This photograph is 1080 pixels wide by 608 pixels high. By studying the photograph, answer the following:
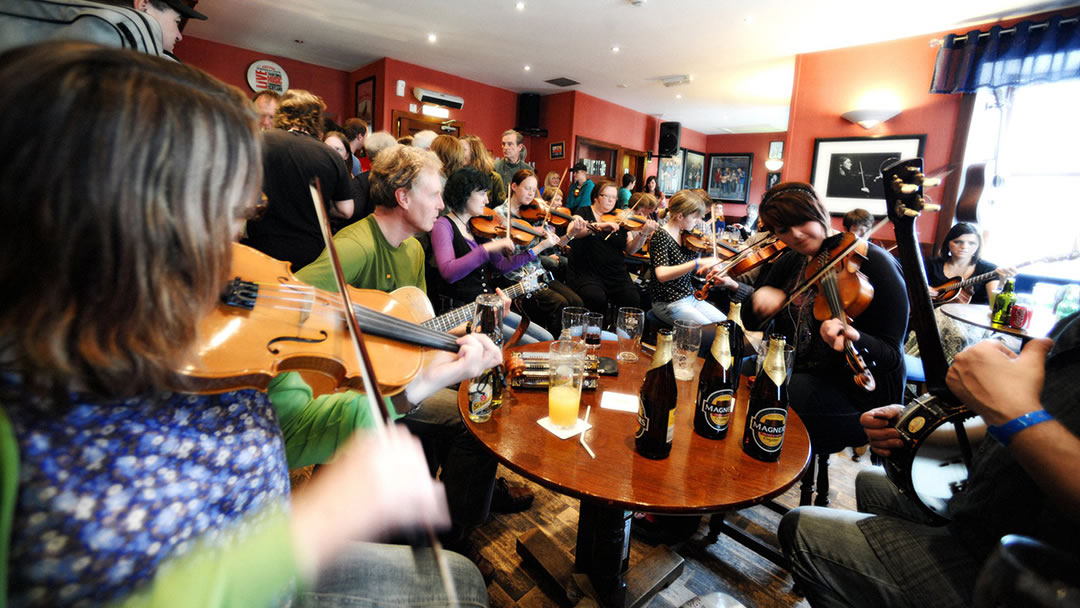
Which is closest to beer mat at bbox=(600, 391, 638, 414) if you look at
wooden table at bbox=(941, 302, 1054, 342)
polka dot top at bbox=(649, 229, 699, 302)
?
polka dot top at bbox=(649, 229, 699, 302)

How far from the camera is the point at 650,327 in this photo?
11.0 ft

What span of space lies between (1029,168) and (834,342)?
459 cm

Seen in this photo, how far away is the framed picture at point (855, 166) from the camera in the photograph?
4900mm

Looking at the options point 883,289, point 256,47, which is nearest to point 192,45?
point 256,47

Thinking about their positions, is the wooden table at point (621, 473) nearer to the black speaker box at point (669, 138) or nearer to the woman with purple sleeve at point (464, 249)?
the woman with purple sleeve at point (464, 249)

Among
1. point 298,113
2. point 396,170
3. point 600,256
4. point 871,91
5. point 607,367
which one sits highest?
point 871,91

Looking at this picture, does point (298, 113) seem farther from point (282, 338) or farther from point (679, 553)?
point (679, 553)

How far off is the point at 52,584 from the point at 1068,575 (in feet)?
3.35

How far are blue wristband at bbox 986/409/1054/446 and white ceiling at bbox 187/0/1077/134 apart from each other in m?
4.68

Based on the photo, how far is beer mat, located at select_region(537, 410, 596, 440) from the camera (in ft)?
4.08

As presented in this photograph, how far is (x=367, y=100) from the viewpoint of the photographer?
747 centimetres

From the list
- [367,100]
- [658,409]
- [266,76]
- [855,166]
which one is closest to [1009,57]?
[855,166]

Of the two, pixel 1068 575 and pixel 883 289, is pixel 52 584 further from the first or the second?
pixel 883 289

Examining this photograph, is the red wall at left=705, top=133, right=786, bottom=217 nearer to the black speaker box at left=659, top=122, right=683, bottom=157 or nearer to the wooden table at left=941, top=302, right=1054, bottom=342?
the black speaker box at left=659, top=122, right=683, bottom=157
